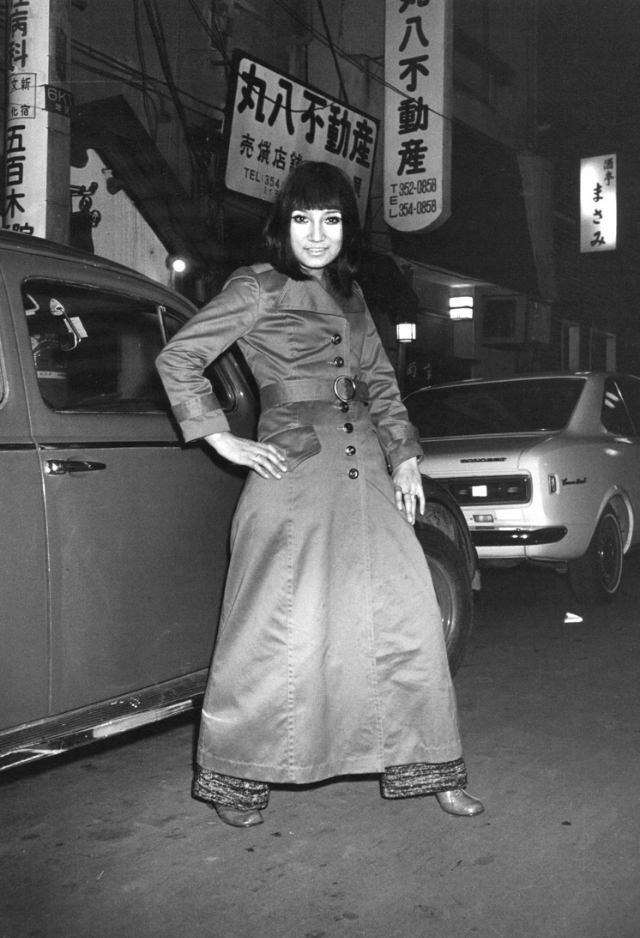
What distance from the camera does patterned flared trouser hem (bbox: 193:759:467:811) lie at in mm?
3064

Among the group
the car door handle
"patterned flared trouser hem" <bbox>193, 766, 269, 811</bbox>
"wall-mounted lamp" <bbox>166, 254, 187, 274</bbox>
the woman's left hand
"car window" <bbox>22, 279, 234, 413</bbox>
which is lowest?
"patterned flared trouser hem" <bbox>193, 766, 269, 811</bbox>

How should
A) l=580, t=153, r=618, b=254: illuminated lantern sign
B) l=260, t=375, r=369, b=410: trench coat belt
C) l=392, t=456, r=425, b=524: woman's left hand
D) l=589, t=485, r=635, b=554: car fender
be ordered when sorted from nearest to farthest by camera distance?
l=260, t=375, r=369, b=410: trench coat belt, l=392, t=456, r=425, b=524: woman's left hand, l=589, t=485, r=635, b=554: car fender, l=580, t=153, r=618, b=254: illuminated lantern sign

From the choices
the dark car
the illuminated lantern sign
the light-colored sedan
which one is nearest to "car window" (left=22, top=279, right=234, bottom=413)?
the dark car

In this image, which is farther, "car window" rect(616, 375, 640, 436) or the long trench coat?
"car window" rect(616, 375, 640, 436)

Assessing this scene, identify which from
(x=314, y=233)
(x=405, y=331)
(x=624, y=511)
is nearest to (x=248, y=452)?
(x=314, y=233)

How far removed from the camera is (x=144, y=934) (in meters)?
2.51

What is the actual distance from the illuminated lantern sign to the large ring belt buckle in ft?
62.8

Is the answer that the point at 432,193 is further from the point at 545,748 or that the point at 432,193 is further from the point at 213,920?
the point at 213,920

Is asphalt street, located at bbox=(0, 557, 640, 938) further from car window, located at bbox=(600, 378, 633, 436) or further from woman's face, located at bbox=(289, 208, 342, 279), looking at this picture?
car window, located at bbox=(600, 378, 633, 436)

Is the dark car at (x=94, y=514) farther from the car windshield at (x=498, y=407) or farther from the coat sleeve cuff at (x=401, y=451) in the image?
the car windshield at (x=498, y=407)

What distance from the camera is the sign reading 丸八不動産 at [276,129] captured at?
10336mm

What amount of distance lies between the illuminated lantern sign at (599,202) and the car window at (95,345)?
18.8 m

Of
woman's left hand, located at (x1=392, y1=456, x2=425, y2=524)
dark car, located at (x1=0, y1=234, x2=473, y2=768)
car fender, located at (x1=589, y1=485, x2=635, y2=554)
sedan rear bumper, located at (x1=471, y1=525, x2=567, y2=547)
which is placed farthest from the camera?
car fender, located at (x1=589, y1=485, x2=635, y2=554)

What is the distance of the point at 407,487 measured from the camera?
321 cm
